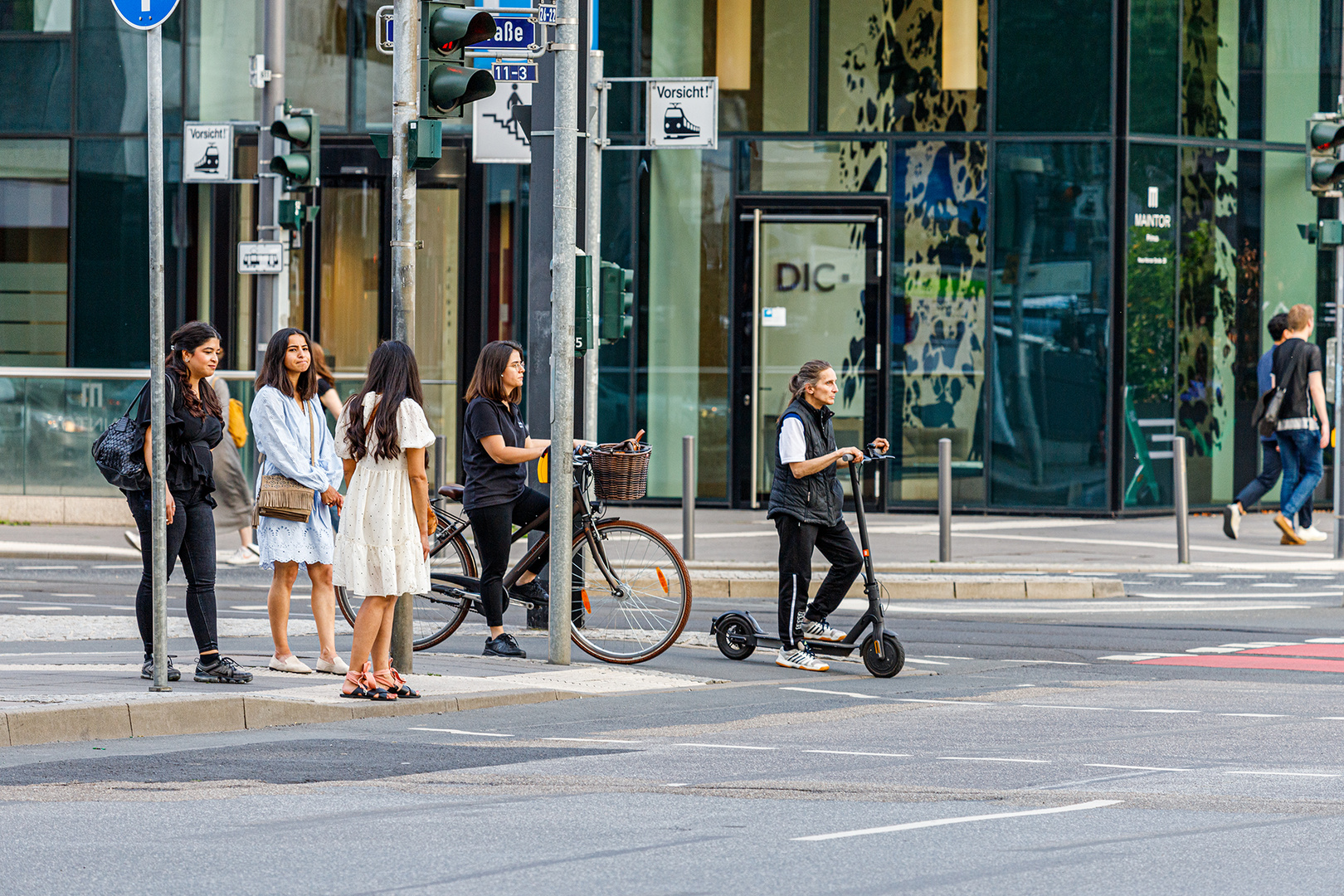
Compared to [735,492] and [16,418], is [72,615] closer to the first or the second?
[16,418]

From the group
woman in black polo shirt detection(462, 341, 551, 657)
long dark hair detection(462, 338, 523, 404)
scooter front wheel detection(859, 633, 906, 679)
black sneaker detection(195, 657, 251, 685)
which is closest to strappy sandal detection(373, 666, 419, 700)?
black sneaker detection(195, 657, 251, 685)

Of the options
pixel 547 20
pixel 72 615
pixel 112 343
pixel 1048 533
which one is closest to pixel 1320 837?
pixel 547 20

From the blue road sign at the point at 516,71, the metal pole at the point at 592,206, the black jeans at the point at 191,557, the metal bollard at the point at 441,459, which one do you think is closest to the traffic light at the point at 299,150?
the metal pole at the point at 592,206

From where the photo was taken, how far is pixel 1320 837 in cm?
629

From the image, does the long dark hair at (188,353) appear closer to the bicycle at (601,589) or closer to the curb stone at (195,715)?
the curb stone at (195,715)

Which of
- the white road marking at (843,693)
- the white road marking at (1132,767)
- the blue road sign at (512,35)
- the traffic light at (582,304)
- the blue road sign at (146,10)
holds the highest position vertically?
the blue road sign at (512,35)

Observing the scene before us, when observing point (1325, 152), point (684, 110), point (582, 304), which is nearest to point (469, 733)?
point (582, 304)

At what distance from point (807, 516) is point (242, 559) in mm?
7760

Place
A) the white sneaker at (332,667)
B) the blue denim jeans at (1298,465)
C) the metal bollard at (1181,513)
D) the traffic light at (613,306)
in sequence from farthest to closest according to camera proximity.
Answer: the blue denim jeans at (1298,465), the metal bollard at (1181,513), the traffic light at (613,306), the white sneaker at (332,667)

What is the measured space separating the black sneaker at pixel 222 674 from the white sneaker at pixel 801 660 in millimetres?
3177

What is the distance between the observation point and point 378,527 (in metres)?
8.98

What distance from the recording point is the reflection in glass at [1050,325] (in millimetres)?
21531

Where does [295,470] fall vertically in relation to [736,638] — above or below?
above

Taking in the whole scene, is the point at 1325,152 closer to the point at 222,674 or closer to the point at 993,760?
the point at 993,760
